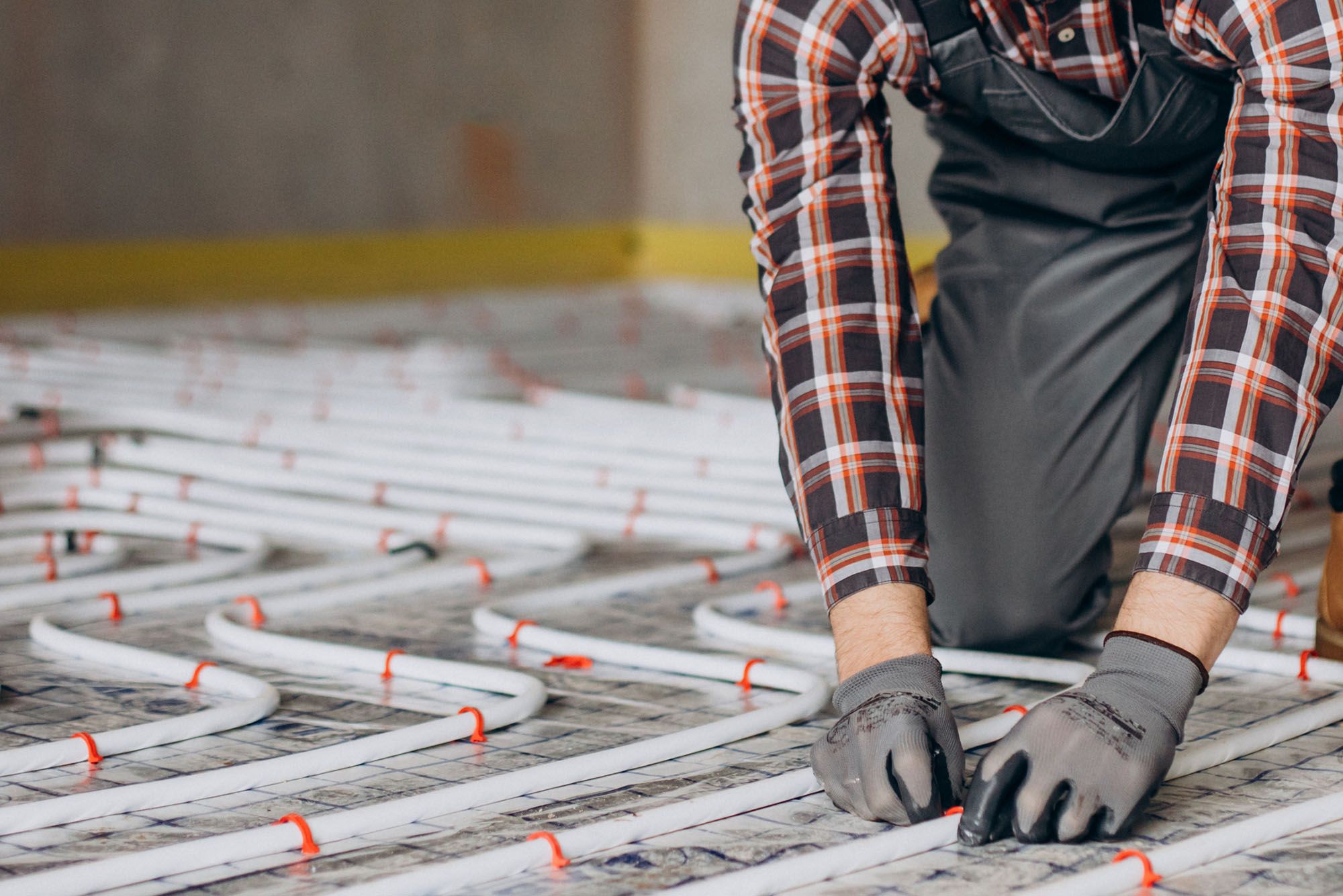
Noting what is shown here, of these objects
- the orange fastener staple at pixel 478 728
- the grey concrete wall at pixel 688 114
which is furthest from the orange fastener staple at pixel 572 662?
the grey concrete wall at pixel 688 114

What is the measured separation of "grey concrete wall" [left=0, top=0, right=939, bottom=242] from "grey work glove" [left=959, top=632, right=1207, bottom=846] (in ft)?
20.6

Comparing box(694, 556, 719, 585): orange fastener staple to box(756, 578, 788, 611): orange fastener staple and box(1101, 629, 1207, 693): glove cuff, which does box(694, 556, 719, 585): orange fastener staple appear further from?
box(1101, 629, 1207, 693): glove cuff

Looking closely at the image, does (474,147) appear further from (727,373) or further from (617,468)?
(617,468)

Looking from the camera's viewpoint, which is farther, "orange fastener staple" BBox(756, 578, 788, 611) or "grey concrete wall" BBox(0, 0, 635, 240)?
"grey concrete wall" BBox(0, 0, 635, 240)

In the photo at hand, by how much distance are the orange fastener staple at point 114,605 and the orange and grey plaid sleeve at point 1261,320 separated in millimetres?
1522

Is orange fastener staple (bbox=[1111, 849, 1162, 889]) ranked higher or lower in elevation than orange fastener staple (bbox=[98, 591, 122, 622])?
lower

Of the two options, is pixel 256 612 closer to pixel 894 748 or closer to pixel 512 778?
pixel 512 778

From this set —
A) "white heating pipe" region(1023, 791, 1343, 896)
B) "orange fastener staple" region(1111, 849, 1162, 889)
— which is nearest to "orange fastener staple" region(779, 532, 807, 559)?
"white heating pipe" region(1023, 791, 1343, 896)

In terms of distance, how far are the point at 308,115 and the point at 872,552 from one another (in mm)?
7076

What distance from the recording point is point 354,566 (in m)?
2.57

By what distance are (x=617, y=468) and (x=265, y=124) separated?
521 centimetres

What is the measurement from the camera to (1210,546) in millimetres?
1404

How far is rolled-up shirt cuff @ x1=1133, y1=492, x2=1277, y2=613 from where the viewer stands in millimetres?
1398

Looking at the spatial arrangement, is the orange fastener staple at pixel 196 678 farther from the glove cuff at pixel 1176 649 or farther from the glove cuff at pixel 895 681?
the glove cuff at pixel 1176 649
